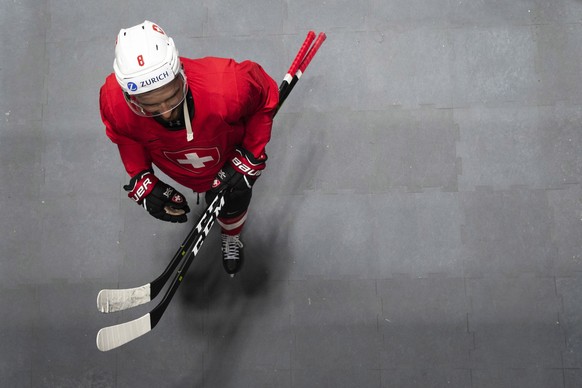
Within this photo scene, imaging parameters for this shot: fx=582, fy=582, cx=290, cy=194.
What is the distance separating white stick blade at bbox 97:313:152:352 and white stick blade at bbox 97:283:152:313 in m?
0.09

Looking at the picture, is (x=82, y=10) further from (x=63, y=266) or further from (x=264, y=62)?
(x=63, y=266)

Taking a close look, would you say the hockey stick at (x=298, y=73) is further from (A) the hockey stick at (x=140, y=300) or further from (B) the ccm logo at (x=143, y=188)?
A: (B) the ccm logo at (x=143, y=188)

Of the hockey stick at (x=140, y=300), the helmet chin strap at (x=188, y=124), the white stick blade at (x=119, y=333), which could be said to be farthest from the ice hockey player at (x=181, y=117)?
the white stick blade at (x=119, y=333)

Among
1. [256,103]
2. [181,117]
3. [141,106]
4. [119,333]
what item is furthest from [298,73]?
[119,333]

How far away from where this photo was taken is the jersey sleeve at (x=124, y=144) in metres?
2.34

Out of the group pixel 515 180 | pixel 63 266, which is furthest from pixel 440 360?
pixel 63 266

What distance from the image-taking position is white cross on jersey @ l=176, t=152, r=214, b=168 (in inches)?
97.0

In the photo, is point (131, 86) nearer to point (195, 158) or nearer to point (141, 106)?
point (141, 106)

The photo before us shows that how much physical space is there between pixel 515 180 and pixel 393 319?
110cm

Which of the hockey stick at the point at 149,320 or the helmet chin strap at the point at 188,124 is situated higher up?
the helmet chin strap at the point at 188,124

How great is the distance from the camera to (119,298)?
249cm

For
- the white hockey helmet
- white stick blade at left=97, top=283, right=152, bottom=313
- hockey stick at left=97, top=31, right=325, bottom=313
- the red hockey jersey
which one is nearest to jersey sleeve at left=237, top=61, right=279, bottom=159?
the red hockey jersey

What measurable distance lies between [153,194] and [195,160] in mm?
292

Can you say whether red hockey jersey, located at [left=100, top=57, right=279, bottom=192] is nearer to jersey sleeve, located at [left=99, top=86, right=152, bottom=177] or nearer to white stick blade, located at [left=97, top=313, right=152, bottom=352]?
jersey sleeve, located at [left=99, top=86, right=152, bottom=177]
